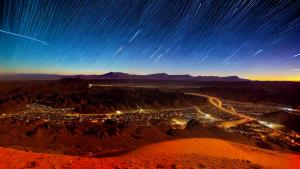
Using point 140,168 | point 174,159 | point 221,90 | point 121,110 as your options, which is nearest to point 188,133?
point 174,159

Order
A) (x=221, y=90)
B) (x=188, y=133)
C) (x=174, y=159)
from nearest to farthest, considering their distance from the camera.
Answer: (x=174, y=159)
(x=188, y=133)
(x=221, y=90)

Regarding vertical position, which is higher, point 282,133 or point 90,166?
point 90,166

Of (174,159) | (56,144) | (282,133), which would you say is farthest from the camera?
(282,133)

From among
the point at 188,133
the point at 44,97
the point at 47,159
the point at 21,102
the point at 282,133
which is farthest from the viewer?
the point at 44,97

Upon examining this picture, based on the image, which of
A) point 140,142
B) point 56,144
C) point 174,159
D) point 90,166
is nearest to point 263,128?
point 140,142

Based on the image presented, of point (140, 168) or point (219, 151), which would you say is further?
point (219, 151)

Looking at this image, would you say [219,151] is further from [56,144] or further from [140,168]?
[56,144]

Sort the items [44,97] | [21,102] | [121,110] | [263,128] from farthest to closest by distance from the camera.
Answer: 1. [44,97]
2. [21,102]
3. [121,110]
4. [263,128]

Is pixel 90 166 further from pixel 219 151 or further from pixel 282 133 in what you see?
pixel 282 133

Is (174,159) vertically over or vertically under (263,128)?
over
